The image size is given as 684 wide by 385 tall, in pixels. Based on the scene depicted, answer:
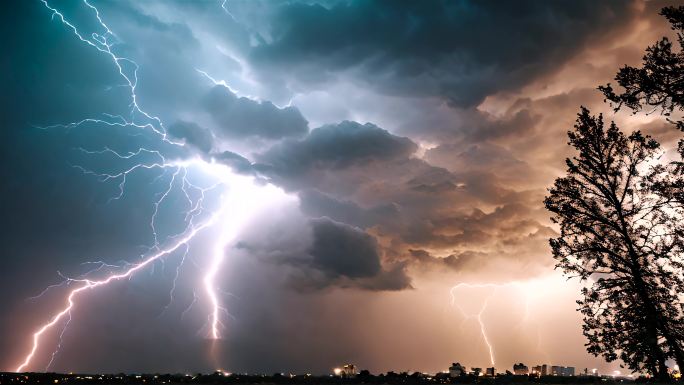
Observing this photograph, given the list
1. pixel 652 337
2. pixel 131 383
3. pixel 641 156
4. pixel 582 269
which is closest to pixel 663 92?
pixel 641 156

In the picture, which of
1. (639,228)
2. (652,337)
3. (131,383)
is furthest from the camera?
(639,228)

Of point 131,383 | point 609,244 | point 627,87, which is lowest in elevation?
point 131,383

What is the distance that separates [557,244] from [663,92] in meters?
9.11

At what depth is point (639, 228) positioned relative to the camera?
21938mm

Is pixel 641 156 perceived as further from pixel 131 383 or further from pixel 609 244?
pixel 131 383

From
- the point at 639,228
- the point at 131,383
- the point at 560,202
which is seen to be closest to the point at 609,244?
the point at 639,228

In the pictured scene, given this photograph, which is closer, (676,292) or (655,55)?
(655,55)

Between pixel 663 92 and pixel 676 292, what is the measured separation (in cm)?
1043

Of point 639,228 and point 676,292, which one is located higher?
point 639,228

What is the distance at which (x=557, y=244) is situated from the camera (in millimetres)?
22281

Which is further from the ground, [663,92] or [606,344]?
[663,92]

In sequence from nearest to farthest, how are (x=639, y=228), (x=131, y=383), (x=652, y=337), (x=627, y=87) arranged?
(x=131, y=383) → (x=627, y=87) → (x=652, y=337) → (x=639, y=228)

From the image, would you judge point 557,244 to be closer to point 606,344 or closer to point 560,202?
point 560,202

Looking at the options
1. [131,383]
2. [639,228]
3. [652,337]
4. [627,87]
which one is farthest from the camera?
[639,228]
